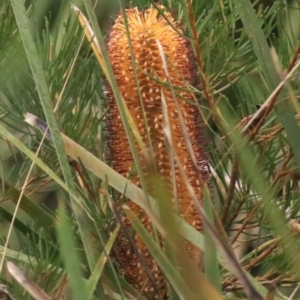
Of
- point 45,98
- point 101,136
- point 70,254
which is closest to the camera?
point 70,254

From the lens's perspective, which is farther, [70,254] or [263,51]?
[263,51]

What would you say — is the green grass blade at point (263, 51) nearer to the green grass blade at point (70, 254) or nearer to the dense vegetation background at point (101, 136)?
the dense vegetation background at point (101, 136)

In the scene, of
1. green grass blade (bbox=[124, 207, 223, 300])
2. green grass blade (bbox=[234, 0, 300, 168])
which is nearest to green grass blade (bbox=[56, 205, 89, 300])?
green grass blade (bbox=[124, 207, 223, 300])

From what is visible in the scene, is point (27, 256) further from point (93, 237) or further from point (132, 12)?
point (132, 12)

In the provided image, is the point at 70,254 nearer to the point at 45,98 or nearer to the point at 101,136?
the point at 45,98

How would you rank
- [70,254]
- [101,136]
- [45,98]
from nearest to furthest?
[70,254]
[45,98]
[101,136]

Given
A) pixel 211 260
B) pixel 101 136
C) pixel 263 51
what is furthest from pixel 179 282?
pixel 101 136

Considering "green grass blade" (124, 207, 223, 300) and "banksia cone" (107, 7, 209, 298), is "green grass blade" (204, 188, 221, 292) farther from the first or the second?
"banksia cone" (107, 7, 209, 298)

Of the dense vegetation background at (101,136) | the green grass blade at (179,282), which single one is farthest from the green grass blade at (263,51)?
the green grass blade at (179,282)
